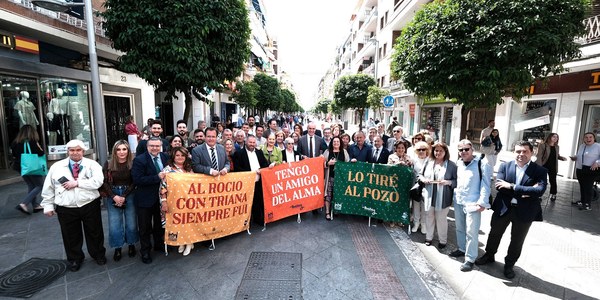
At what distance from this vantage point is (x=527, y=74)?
19.9ft

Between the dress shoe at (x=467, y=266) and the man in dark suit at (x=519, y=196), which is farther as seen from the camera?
the dress shoe at (x=467, y=266)

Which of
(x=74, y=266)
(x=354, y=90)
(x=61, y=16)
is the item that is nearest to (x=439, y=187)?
(x=74, y=266)

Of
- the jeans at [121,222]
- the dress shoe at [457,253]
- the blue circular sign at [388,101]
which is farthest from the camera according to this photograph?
the blue circular sign at [388,101]

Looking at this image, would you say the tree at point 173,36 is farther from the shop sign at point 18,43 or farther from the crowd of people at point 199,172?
the crowd of people at point 199,172

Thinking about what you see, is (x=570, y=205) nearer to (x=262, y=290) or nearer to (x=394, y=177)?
(x=394, y=177)

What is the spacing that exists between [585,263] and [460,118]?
1395 centimetres

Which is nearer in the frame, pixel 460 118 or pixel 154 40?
pixel 154 40

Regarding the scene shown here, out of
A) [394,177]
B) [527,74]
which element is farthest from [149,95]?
[527,74]

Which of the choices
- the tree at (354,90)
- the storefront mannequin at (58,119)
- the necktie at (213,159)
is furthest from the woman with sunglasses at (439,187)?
the tree at (354,90)

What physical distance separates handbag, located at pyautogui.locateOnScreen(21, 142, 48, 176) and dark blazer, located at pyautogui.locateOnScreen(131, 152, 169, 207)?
341 centimetres

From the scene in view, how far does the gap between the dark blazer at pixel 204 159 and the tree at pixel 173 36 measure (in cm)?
395

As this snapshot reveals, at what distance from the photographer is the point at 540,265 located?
415cm

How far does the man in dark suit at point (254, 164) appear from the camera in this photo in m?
5.28

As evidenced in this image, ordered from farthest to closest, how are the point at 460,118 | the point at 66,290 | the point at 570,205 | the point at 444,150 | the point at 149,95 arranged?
1. the point at 460,118
2. the point at 149,95
3. the point at 570,205
4. the point at 444,150
5. the point at 66,290
